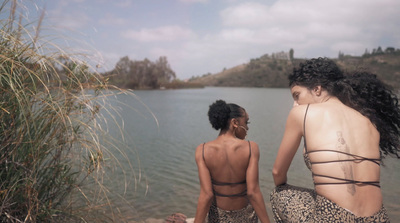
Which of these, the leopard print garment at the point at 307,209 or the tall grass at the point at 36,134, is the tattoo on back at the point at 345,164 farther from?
the tall grass at the point at 36,134

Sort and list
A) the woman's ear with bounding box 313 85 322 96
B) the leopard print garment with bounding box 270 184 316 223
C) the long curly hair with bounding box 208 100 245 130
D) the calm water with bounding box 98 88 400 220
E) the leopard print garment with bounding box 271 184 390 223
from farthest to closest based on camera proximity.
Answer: the calm water with bounding box 98 88 400 220
the long curly hair with bounding box 208 100 245 130
the woman's ear with bounding box 313 85 322 96
the leopard print garment with bounding box 270 184 316 223
the leopard print garment with bounding box 271 184 390 223

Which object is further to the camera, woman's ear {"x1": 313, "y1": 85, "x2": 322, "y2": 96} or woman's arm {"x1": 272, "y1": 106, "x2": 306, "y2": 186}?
woman's ear {"x1": 313, "y1": 85, "x2": 322, "y2": 96}

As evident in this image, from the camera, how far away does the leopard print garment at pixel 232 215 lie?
2.56 meters

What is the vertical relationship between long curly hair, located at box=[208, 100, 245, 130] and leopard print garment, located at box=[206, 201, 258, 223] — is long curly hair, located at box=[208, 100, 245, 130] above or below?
above

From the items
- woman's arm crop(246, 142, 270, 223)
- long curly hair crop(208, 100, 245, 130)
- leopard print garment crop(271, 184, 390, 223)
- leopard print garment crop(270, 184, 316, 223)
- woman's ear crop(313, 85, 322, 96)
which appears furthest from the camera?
long curly hair crop(208, 100, 245, 130)

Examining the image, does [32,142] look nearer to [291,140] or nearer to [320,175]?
[291,140]

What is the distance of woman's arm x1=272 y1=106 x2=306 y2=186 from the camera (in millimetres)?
2061

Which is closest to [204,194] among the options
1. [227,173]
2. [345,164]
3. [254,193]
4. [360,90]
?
[227,173]

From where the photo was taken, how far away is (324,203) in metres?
1.91

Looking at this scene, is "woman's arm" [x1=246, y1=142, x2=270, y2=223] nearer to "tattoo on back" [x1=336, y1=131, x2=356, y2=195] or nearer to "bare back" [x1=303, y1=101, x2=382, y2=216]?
"bare back" [x1=303, y1=101, x2=382, y2=216]

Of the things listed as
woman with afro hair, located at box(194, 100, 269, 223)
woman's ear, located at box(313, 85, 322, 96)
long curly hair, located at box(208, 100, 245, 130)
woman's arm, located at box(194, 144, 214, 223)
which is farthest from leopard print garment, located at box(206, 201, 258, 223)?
woman's ear, located at box(313, 85, 322, 96)

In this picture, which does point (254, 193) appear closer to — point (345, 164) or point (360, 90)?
point (345, 164)

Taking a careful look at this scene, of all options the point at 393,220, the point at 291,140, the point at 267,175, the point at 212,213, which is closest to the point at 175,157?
the point at 267,175

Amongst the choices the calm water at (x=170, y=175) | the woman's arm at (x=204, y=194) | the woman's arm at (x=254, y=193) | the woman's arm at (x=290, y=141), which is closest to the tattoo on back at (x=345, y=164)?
the woman's arm at (x=290, y=141)
